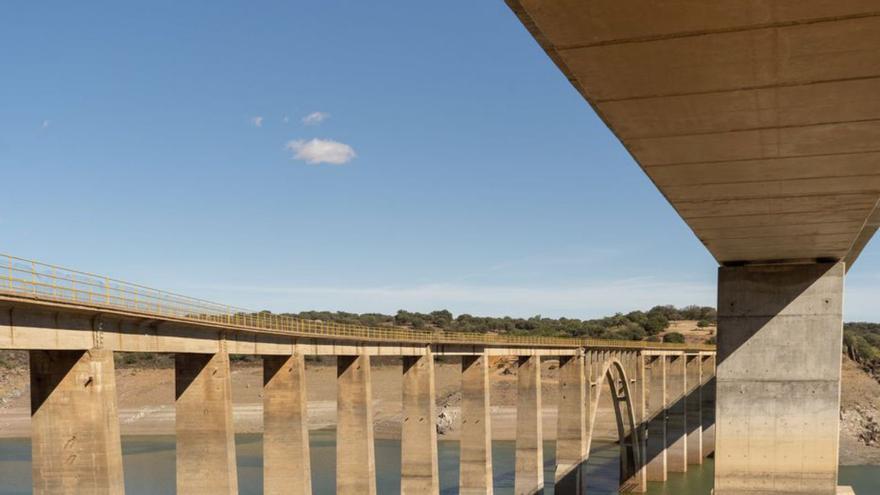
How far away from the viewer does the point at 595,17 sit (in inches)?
239

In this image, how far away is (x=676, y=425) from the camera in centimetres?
7512

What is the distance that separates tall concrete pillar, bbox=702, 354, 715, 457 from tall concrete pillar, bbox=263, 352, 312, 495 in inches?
2472

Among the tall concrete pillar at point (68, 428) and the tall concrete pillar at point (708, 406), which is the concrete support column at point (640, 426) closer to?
the tall concrete pillar at point (708, 406)

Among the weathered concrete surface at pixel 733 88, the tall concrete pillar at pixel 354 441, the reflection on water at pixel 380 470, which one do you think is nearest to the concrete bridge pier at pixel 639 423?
the reflection on water at pixel 380 470

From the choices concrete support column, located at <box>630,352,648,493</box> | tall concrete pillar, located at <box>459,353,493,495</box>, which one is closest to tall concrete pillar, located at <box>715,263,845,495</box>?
tall concrete pillar, located at <box>459,353,493,495</box>

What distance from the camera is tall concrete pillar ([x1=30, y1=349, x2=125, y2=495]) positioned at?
1784cm

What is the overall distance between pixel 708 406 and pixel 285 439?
226 ft

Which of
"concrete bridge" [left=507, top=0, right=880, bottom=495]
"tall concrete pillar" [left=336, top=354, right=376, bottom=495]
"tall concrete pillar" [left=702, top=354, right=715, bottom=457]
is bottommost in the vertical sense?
"tall concrete pillar" [left=702, top=354, right=715, bottom=457]

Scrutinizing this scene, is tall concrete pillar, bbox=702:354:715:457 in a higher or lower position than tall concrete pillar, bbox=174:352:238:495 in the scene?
lower

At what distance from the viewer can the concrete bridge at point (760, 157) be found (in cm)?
631

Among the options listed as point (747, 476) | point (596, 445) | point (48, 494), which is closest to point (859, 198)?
point (747, 476)

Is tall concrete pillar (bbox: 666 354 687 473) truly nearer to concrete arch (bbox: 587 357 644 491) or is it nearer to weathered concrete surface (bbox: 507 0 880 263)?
concrete arch (bbox: 587 357 644 491)

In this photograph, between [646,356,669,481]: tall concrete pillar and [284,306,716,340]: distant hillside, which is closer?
[646,356,669,481]: tall concrete pillar

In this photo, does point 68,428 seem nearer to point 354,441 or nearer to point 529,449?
point 354,441
